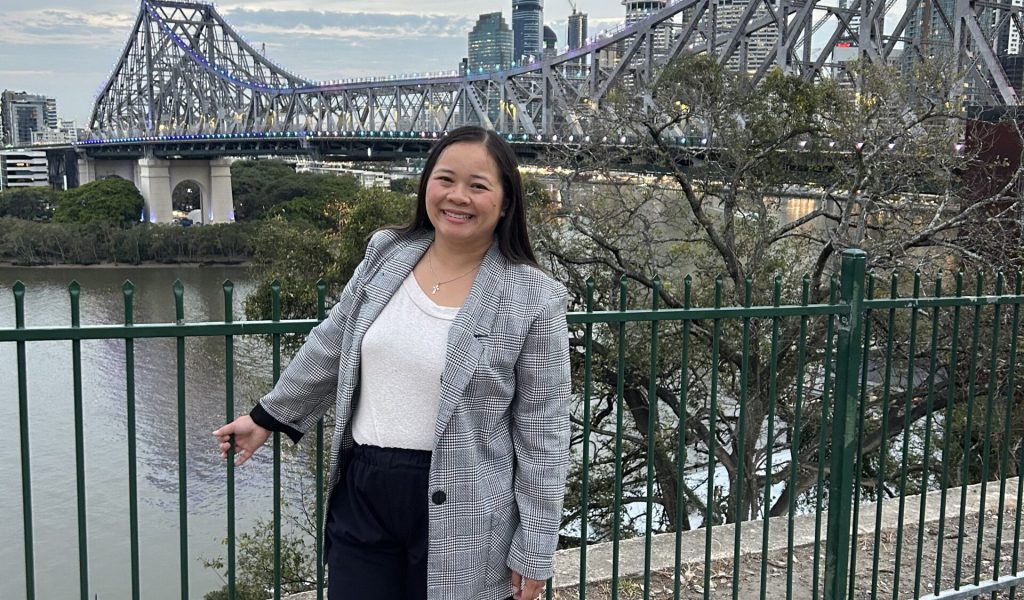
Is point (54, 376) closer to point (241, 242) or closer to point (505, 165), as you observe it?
point (241, 242)

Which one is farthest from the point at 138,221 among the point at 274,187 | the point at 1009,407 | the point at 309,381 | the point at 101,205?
the point at 309,381

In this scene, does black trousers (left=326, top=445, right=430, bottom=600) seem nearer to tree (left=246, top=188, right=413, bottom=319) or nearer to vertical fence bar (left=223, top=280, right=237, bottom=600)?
vertical fence bar (left=223, top=280, right=237, bottom=600)

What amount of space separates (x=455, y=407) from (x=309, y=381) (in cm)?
41

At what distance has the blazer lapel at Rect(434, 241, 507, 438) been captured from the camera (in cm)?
185

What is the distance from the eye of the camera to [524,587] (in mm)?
1999

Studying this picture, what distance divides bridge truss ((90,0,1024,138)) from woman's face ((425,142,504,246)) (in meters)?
9.93

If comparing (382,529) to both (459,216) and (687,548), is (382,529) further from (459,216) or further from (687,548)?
(687,548)

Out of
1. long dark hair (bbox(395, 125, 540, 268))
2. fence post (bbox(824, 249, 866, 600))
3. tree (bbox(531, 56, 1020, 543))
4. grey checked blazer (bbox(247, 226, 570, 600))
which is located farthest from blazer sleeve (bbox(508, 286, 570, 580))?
tree (bbox(531, 56, 1020, 543))

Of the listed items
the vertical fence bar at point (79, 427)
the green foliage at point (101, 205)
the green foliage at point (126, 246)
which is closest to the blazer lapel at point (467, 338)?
the vertical fence bar at point (79, 427)

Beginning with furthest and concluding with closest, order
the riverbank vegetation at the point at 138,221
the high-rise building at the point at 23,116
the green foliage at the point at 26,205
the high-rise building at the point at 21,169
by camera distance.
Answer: the high-rise building at the point at 23,116 → the high-rise building at the point at 21,169 → the green foliage at the point at 26,205 → the riverbank vegetation at the point at 138,221

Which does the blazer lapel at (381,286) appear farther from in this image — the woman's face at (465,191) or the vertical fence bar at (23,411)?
the vertical fence bar at (23,411)

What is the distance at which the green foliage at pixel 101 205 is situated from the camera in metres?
40.9

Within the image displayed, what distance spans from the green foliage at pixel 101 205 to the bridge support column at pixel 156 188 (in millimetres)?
1247

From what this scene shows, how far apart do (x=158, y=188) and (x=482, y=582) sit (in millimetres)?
50930
